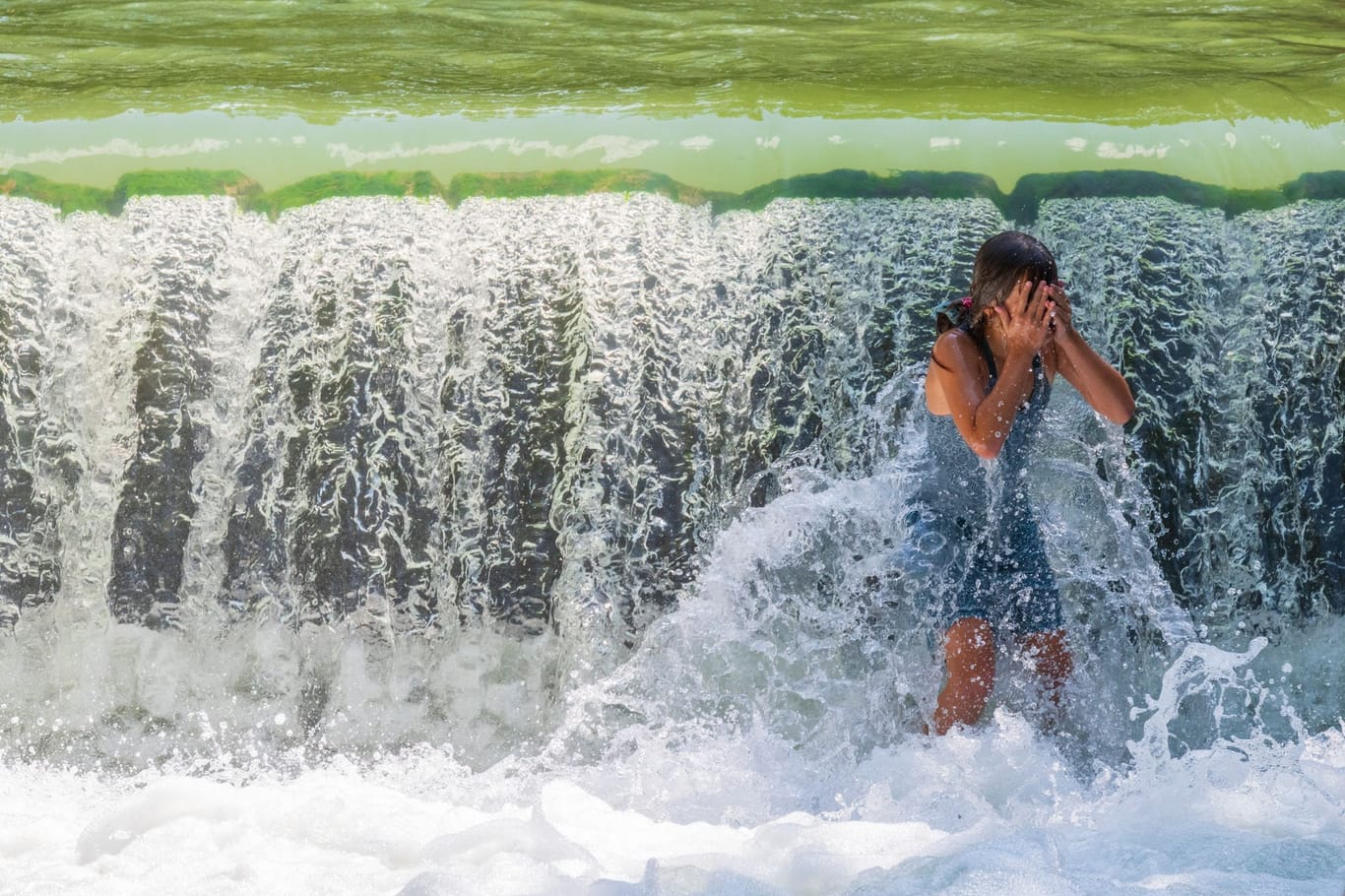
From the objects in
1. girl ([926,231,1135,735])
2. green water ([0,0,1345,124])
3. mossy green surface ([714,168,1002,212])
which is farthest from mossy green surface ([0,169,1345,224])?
girl ([926,231,1135,735])

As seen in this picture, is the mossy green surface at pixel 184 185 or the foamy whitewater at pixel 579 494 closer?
the foamy whitewater at pixel 579 494

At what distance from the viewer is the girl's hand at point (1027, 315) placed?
261 cm

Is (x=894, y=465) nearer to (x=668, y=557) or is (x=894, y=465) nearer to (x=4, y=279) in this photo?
(x=668, y=557)

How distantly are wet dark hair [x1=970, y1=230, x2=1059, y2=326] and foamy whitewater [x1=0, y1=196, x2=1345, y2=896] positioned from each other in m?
→ 0.65

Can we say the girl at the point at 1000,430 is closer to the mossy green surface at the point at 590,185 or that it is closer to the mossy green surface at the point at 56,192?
the mossy green surface at the point at 590,185

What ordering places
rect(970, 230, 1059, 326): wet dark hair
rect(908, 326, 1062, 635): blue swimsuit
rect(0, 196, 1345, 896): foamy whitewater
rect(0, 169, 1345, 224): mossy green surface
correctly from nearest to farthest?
rect(970, 230, 1059, 326): wet dark hair → rect(908, 326, 1062, 635): blue swimsuit → rect(0, 196, 1345, 896): foamy whitewater → rect(0, 169, 1345, 224): mossy green surface

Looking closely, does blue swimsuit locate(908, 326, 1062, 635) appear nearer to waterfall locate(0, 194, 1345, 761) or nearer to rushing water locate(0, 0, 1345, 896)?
rushing water locate(0, 0, 1345, 896)

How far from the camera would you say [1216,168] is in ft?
11.7

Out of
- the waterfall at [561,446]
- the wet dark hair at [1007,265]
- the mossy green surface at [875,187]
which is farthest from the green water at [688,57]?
the wet dark hair at [1007,265]

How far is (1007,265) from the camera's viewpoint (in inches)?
102

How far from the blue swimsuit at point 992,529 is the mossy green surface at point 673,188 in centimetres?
100

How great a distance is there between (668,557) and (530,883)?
1129 millimetres

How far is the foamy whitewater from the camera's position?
132 inches

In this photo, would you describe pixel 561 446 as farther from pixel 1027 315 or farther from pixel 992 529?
pixel 1027 315
